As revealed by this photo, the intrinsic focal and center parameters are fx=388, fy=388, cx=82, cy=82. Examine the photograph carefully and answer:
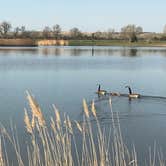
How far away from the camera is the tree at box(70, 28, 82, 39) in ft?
310

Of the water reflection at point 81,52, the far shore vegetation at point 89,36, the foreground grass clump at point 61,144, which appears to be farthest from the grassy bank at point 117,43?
the foreground grass clump at point 61,144

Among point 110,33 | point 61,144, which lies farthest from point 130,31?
point 61,144

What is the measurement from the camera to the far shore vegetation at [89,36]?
280 feet

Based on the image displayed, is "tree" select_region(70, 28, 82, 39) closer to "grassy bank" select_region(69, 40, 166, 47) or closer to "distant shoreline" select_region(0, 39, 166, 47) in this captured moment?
"distant shoreline" select_region(0, 39, 166, 47)

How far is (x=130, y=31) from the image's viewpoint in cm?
9550

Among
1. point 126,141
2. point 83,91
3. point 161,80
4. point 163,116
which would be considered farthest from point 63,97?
point 161,80

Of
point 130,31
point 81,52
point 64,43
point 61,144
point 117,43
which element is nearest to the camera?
point 61,144

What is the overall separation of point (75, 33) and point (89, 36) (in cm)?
379

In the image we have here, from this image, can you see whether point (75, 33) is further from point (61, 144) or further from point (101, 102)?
point (61, 144)

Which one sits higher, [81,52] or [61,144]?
[61,144]

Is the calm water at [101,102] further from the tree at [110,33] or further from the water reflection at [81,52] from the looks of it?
the tree at [110,33]

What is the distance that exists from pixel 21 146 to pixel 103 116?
14.0 feet

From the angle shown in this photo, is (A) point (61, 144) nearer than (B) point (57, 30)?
Yes

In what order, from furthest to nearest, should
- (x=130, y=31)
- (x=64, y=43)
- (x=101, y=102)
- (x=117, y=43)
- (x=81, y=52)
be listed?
(x=130, y=31)
(x=117, y=43)
(x=64, y=43)
(x=81, y=52)
(x=101, y=102)
